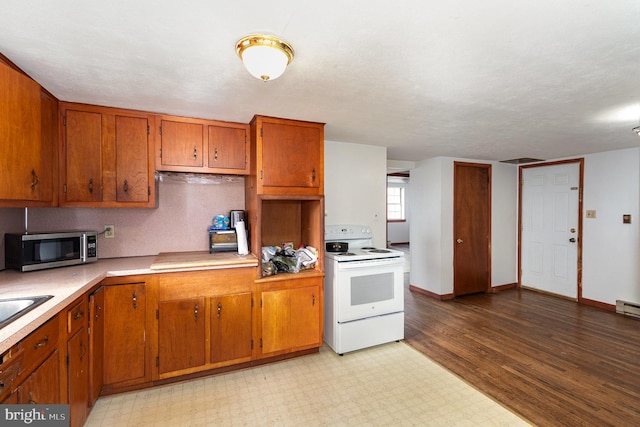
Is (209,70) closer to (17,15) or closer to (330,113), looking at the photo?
(17,15)

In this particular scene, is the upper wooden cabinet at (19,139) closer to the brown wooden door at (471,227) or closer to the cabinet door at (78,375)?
the cabinet door at (78,375)

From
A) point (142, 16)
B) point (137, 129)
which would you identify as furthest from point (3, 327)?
point (137, 129)

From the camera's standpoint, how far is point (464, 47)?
1.49 meters

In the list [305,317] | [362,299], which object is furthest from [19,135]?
[362,299]

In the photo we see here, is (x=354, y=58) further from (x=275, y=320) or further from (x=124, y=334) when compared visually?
(x=124, y=334)

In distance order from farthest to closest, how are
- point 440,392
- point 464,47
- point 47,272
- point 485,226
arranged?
point 485,226, point 440,392, point 47,272, point 464,47

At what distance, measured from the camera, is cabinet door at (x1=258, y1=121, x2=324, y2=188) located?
2.59 m

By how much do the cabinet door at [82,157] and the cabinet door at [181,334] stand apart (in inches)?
42.0

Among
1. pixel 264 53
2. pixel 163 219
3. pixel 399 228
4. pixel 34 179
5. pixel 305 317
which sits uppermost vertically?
pixel 264 53

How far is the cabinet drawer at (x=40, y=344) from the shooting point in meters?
1.21

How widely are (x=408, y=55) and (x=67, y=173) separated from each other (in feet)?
8.39

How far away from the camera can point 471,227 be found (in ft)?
15.4

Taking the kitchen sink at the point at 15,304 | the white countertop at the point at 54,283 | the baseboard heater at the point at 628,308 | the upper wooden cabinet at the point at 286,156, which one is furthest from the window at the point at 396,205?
the kitchen sink at the point at 15,304

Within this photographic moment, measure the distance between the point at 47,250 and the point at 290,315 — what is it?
6.18 ft
